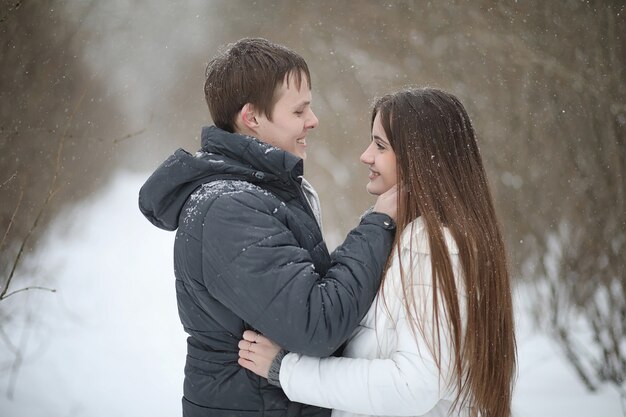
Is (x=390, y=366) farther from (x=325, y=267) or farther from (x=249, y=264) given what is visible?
(x=249, y=264)

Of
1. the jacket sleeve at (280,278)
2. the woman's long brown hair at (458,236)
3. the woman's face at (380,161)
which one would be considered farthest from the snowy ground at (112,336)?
the jacket sleeve at (280,278)

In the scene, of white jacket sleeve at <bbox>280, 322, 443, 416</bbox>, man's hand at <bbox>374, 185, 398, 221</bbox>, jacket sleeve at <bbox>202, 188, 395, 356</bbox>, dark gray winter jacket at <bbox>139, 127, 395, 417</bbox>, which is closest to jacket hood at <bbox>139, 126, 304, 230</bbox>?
dark gray winter jacket at <bbox>139, 127, 395, 417</bbox>

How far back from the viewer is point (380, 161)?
6.06 feet

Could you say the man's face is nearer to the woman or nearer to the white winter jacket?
the woman

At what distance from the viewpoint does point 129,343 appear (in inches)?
225

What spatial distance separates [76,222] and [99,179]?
52cm

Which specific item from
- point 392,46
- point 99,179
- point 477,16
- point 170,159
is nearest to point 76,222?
point 99,179

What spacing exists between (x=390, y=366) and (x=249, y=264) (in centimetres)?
41

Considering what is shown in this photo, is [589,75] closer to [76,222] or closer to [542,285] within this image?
[542,285]

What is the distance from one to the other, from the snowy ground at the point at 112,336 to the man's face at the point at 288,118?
3.59m

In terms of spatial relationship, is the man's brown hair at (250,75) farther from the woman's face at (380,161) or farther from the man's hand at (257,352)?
the man's hand at (257,352)

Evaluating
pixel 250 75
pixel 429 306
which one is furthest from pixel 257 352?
pixel 250 75

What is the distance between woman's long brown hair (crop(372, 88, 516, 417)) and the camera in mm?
1601

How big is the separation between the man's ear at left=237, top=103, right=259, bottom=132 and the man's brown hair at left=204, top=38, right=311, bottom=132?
0.04 ft
